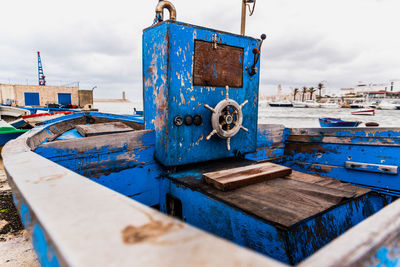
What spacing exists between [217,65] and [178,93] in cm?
64

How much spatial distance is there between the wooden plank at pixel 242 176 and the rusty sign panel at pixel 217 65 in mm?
1087

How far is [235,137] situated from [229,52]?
107cm

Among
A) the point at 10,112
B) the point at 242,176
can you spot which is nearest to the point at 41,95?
the point at 10,112

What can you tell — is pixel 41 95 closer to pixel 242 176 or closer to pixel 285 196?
pixel 242 176

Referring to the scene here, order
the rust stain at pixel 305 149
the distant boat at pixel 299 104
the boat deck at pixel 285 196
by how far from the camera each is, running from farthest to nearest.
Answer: the distant boat at pixel 299 104, the rust stain at pixel 305 149, the boat deck at pixel 285 196

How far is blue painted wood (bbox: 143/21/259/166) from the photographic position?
2.41m

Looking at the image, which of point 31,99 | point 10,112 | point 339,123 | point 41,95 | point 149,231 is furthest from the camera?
point 41,95

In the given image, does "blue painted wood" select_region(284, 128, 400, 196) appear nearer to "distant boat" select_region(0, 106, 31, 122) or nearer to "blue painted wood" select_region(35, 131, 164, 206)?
"blue painted wood" select_region(35, 131, 164, 206)

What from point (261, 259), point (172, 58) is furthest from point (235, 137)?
point (261, 259)

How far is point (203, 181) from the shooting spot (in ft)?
7.11

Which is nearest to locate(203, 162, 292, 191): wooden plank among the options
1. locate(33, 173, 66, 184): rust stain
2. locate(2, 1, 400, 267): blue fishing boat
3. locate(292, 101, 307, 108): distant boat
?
locate(2, 1, 400, 267): blue fishing boat

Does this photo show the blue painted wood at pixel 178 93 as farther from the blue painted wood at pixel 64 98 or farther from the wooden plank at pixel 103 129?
the blue painted wood at pixel 64 98

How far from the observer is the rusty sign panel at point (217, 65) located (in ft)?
8.50

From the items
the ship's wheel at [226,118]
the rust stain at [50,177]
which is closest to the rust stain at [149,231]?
the rust stain at [50,177]
